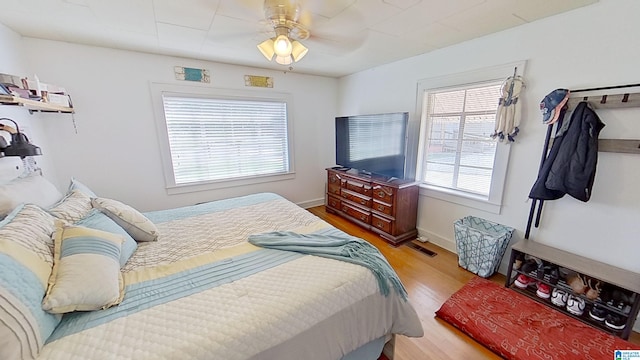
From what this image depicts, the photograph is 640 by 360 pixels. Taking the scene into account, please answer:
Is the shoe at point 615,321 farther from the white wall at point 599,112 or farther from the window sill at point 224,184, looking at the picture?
the window sill at point 224,184

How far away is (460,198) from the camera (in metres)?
2.62

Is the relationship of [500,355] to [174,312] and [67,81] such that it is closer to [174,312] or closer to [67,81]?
[174,312]

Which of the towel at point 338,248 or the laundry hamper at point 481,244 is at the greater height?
the towel at point 338,248

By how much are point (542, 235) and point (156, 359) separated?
2836 millimetres

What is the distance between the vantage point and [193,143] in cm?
314

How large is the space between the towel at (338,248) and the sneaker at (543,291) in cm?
148

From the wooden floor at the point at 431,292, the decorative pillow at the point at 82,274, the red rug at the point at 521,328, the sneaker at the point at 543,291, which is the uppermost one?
the decorative pillow at the point at 82,274

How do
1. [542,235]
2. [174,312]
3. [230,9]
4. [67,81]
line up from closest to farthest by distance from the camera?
1. [174,312]
2. [230,9]
3. [542,235]
4. [67,81]

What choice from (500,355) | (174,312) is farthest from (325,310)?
(500,355)

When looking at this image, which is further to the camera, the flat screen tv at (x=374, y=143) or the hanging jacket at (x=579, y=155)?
the flat screen tv at (x=374, y=143)

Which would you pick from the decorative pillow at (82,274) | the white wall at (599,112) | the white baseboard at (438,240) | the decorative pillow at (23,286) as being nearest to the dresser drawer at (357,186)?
the white baseboard at (438,240)

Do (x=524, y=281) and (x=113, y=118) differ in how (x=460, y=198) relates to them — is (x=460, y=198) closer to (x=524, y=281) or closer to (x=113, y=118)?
(x=524, y=281)

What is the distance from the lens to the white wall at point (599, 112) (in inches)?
64.2

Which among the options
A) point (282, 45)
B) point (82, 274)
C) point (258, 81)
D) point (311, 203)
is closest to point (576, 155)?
point (282, 45)
